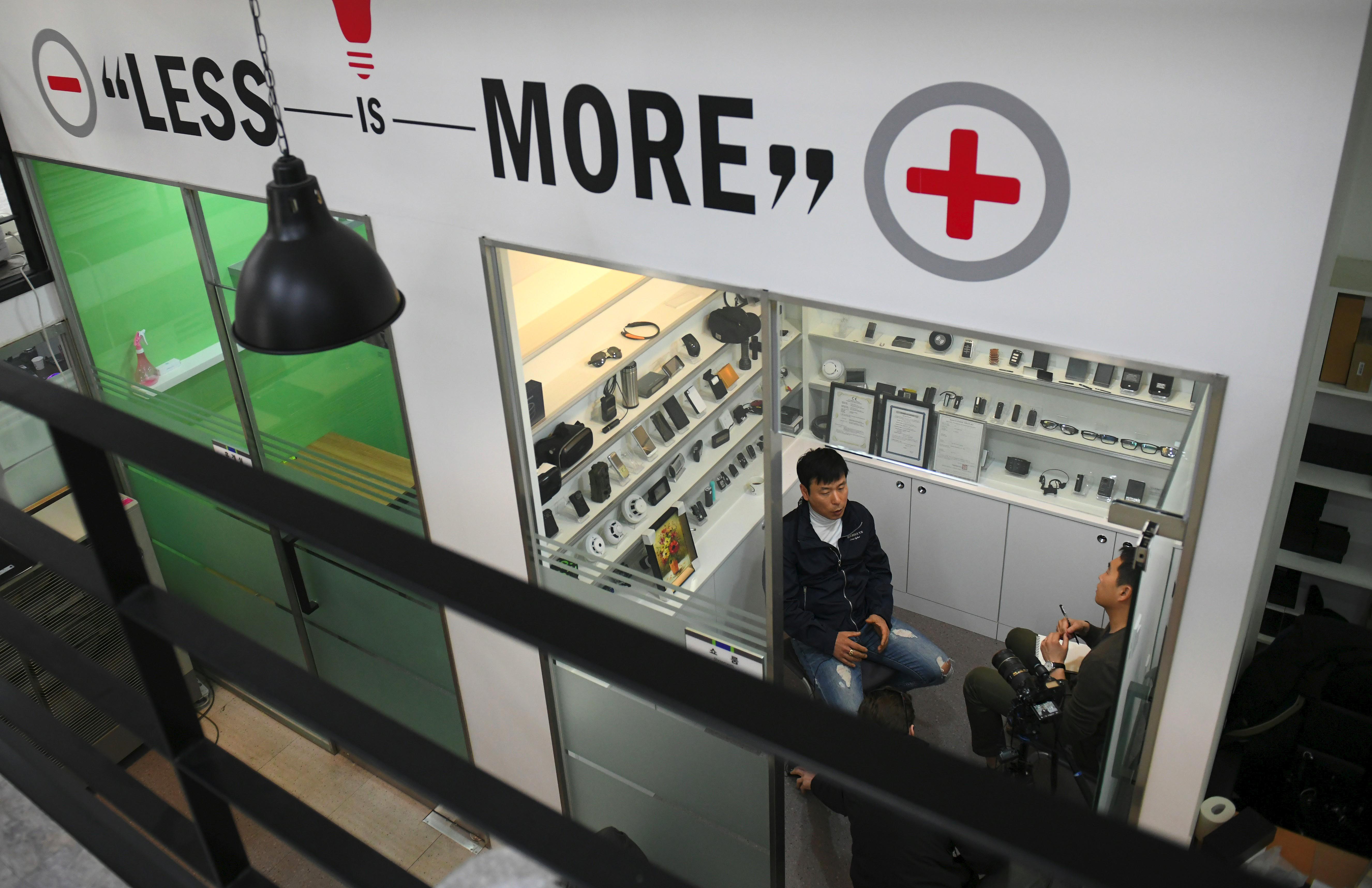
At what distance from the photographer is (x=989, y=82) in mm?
2070

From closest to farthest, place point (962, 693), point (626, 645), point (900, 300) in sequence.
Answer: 1. point (626, 645)
2. point (900, 300)
3. point (962, 693)

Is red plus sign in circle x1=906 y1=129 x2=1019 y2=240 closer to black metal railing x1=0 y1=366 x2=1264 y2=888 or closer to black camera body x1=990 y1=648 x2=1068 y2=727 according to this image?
black camera body x1=990 y1=648 x2=1068 y2=727

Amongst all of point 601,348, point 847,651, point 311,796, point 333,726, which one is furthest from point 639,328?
point 333,726

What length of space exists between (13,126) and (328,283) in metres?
2.77

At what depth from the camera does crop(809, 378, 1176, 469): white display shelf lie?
2359 mm

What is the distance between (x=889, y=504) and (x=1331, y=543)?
194 centimetres

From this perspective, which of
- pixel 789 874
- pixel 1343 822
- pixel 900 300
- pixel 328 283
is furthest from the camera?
pixel 789 874

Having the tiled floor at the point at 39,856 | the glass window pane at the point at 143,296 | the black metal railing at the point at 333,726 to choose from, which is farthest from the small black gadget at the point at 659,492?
the black metal railing at the point at 333,726

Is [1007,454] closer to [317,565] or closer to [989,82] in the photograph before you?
[989,82]

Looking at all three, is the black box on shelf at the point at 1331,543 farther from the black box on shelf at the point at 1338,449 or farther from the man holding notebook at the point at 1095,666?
the man holding notebook at the point at 1095,666

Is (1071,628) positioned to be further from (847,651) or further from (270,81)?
(270,81)

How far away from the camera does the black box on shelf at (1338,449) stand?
445cm

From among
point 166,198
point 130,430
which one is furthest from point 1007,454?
→ point 166,198

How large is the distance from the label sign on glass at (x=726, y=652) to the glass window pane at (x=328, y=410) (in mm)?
1100
